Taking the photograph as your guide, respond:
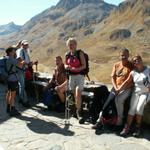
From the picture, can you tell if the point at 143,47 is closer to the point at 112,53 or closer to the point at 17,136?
the point at 112,53

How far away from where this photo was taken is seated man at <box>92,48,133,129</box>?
8.46 metres

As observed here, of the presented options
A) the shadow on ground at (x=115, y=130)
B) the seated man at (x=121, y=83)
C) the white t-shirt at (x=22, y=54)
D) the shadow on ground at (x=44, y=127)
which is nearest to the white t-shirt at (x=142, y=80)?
the seated man at (x=121, y=83)

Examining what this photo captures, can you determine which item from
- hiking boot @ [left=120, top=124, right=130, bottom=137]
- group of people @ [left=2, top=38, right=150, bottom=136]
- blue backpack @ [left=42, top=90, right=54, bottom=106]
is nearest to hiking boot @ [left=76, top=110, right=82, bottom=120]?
group of people @ [left=2, top=38, right=150, bottom=136]

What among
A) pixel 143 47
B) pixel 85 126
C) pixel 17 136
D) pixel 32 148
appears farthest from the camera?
pixel 143 47

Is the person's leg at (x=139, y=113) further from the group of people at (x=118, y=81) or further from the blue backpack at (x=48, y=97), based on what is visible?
the blue backpack at (x=48, y=97)

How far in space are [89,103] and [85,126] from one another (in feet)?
2.29

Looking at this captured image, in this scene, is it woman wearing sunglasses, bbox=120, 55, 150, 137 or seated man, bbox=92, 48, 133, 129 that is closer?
woman wearing sunglasses, bbox=120, 55, 150, 137

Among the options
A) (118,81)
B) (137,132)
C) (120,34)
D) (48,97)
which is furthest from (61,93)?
(120,34)

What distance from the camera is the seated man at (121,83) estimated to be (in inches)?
333

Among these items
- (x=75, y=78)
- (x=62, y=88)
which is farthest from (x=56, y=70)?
(x=75, y=78)

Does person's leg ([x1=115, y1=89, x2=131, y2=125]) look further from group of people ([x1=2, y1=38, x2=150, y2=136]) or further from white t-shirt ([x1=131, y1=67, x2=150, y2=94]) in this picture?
white t-shirt ([x1=131, y1=67, x2=150, y2=94])

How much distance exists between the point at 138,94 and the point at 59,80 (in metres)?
2.61

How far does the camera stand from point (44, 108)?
1054cm

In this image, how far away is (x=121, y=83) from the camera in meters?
8.59
